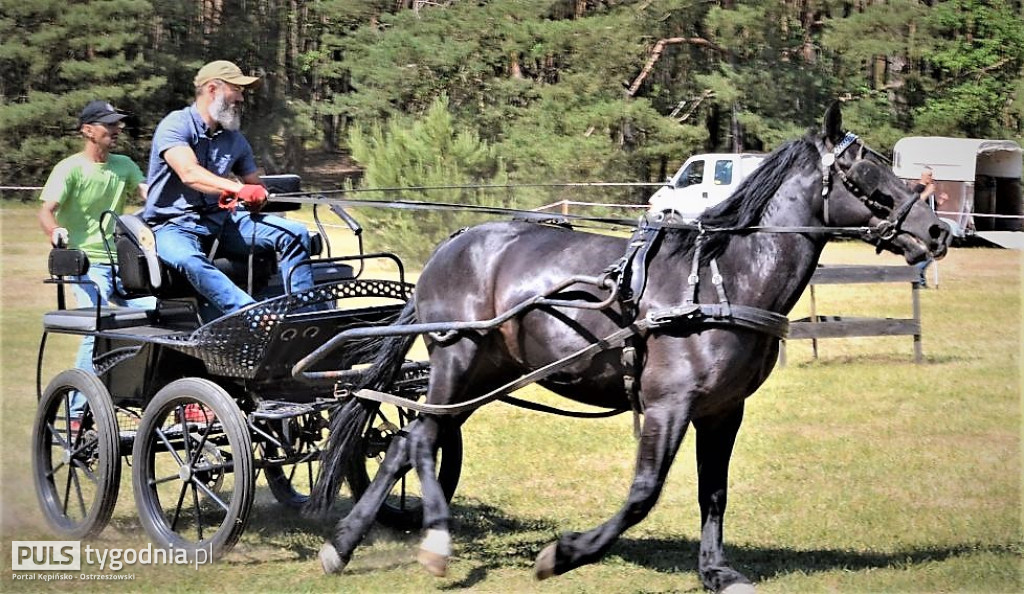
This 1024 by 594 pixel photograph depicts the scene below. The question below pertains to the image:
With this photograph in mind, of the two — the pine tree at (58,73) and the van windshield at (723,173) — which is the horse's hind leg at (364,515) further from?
the pine tree at (58,73)

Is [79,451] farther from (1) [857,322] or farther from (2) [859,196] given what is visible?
(1) [857,322]

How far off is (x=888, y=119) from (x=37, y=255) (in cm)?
1854

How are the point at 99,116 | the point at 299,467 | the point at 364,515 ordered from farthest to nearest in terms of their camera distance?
the point at 299,467 → the point at 99,116 → the point at 364,515

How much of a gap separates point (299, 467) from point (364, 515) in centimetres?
280

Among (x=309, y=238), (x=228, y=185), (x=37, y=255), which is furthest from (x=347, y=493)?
(x=37, y=255)

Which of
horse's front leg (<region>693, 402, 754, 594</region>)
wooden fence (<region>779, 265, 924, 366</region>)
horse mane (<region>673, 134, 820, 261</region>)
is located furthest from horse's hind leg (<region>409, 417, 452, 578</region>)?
wooden fence (<region>779, 265, 924, 366</region>)

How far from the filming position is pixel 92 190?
7266 millimetres

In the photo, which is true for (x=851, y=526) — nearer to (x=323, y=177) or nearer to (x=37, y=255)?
(x=37, y=255)

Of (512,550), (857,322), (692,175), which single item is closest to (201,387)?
(512,550)

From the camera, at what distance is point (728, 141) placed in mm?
29469

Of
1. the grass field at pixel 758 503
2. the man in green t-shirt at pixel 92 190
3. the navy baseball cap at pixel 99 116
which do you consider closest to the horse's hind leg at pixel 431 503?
the grass field at pixel 758 503

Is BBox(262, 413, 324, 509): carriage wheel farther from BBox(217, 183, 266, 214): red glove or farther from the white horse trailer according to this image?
the white horse trailer

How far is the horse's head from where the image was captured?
15.9 feet

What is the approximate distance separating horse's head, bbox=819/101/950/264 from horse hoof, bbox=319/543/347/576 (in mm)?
2660
